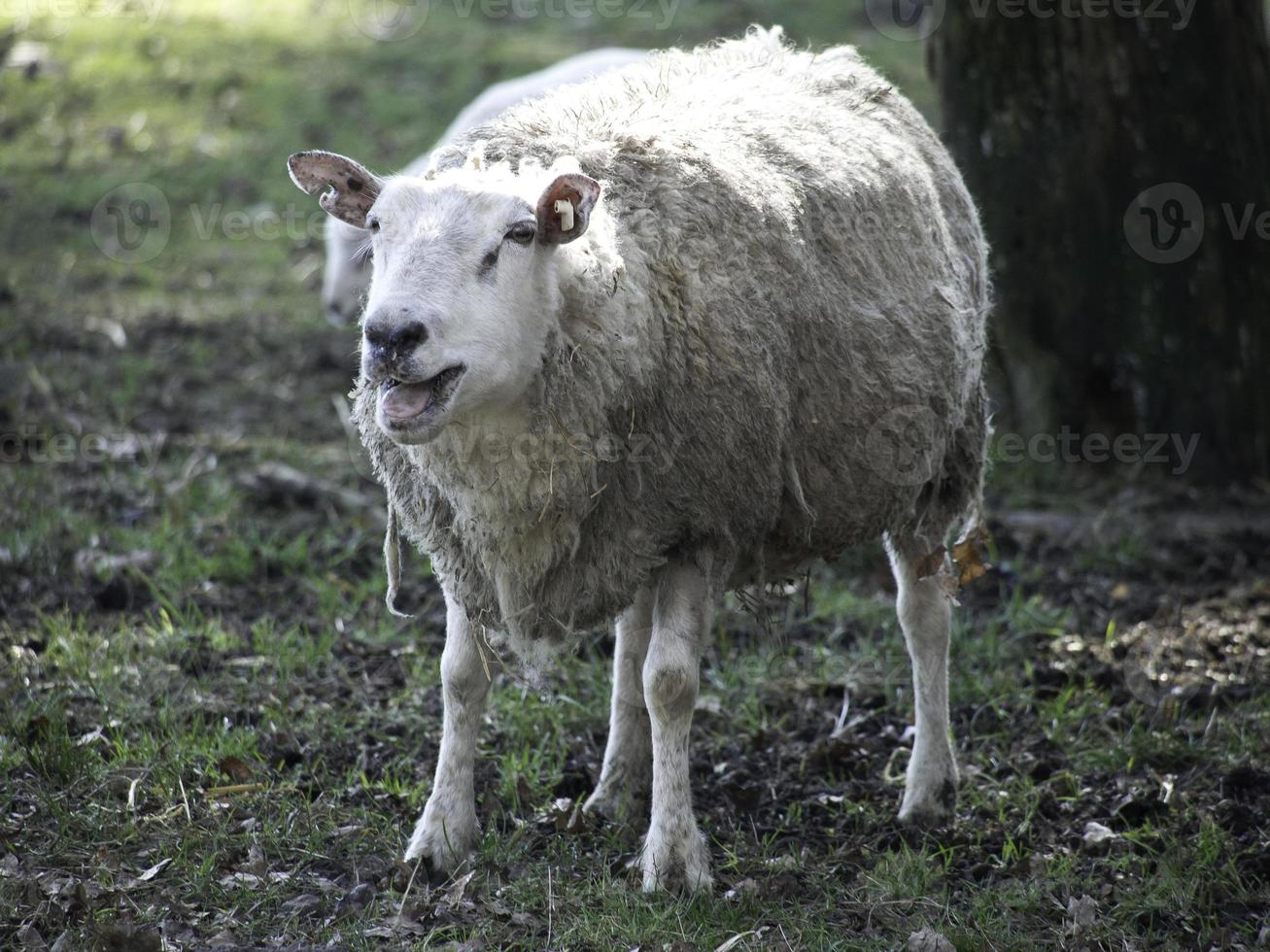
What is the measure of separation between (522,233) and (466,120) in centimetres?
462

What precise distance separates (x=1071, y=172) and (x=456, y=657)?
4.05 meters

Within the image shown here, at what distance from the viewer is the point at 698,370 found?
3.55 meters

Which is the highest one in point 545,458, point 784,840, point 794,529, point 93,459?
point 545,458

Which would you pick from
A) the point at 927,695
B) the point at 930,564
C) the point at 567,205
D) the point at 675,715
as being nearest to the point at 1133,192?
the point at 930,564

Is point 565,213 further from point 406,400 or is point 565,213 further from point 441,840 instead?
point 441,840

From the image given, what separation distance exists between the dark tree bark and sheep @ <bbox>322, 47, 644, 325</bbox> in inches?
70.1

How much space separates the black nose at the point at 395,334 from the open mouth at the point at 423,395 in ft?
0.29

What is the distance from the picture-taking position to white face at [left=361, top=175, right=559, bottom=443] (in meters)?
3.06

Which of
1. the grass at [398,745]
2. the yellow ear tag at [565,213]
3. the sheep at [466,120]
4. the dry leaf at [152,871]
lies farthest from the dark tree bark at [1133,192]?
the dry leaf at [152,871]

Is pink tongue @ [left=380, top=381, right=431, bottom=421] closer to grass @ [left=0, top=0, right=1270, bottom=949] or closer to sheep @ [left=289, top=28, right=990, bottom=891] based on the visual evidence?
sheep @ [left=289, top=28, right=990, bottom=891]

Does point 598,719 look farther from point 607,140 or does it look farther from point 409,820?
point 607,140

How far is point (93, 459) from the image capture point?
647cm

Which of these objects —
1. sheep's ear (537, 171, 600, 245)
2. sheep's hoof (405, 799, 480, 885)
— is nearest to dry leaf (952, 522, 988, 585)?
sheep's hoof (405, 799, 480, 885)

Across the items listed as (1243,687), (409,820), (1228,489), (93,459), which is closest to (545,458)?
(409,820)
